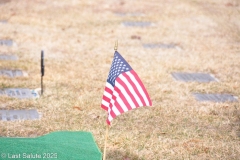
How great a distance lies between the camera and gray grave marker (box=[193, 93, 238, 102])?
411 inches

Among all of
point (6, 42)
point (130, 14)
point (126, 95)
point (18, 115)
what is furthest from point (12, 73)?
point (130, 14)

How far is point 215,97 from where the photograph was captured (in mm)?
10609

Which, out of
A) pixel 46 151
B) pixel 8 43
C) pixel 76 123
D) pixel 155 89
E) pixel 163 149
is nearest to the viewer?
pixel 46 151

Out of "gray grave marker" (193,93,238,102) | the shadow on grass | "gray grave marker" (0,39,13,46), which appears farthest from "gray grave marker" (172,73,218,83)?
"gray grave marker" (0,39,13,46)

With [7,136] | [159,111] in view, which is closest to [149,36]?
[159,111]

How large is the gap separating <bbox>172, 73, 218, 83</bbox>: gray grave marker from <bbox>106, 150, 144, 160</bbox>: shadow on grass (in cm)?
429

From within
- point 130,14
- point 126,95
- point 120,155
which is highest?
point 126,95

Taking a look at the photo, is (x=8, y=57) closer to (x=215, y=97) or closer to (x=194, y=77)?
(x=194, y=77)

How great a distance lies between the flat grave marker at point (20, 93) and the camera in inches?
393

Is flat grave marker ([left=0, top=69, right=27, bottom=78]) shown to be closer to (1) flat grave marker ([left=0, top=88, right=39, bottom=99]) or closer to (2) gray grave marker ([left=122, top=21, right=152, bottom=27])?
(1) flat grave marker ([left=0, top=88, right=39, bottom=99])

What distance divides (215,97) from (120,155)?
Answer: 3.72 meters

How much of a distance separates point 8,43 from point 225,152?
796 cm

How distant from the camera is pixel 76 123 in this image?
8758 millimetres

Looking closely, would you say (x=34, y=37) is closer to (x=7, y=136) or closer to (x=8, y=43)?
(x=8, y=43)
